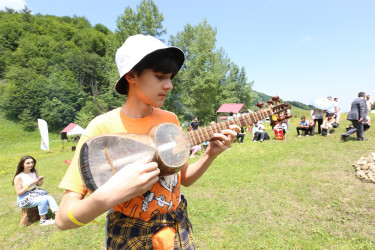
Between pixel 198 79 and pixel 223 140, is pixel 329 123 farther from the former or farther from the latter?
pixel 198 79

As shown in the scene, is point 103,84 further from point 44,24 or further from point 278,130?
point 278,130

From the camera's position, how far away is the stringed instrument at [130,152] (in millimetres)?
1275

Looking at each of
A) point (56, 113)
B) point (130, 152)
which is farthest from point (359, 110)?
point (56, 113)

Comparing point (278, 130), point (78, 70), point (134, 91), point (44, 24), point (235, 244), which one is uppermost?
point (44, 24)

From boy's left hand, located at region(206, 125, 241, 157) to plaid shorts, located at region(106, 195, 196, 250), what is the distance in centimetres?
80

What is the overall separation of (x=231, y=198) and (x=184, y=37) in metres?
38.8

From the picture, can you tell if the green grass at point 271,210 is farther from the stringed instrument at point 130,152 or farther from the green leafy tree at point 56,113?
the green leafy tree at point 56,113

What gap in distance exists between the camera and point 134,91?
64.4 inches

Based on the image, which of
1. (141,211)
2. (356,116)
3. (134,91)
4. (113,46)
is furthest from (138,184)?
(113,46)

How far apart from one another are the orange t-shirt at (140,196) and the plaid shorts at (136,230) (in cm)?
5

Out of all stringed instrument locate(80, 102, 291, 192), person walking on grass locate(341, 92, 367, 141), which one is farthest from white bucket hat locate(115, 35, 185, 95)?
person walking on grass locate(341, 92, 367, 141)

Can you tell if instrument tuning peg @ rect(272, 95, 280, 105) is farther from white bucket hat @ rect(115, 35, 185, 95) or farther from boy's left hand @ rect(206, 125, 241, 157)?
white bucket hat @ rect(115, 35, 185, 95)

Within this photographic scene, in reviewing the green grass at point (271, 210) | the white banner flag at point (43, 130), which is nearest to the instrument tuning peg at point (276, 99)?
the green grass at point (271, 210)

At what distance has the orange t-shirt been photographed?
1340 mm
